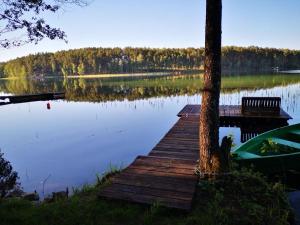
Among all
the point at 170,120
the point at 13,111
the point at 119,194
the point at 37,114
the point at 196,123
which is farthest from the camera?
the point at 13,111

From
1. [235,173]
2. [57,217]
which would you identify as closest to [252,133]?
[235,173]

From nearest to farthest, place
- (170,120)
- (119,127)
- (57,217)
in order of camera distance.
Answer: (57,217) → (119,127) → (170,120)

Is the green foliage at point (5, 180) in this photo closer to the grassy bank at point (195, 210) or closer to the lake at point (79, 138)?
the lake at point (79, 138)

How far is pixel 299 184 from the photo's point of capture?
8516 millimetres

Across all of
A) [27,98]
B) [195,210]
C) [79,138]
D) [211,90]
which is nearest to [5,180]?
[195,210]

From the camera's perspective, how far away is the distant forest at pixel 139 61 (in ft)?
508

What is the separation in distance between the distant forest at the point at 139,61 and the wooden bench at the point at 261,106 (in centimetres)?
14169

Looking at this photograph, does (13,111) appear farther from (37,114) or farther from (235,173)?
(235,173)

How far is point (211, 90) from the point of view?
232 inches

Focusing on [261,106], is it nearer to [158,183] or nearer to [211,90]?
[211,90]

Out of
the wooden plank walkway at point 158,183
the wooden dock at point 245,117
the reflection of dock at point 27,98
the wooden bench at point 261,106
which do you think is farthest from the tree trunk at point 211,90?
the reflection of dock at point 27,98

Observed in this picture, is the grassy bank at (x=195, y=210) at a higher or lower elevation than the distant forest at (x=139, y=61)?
lower

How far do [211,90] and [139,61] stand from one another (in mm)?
158890

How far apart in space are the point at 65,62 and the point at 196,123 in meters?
157
